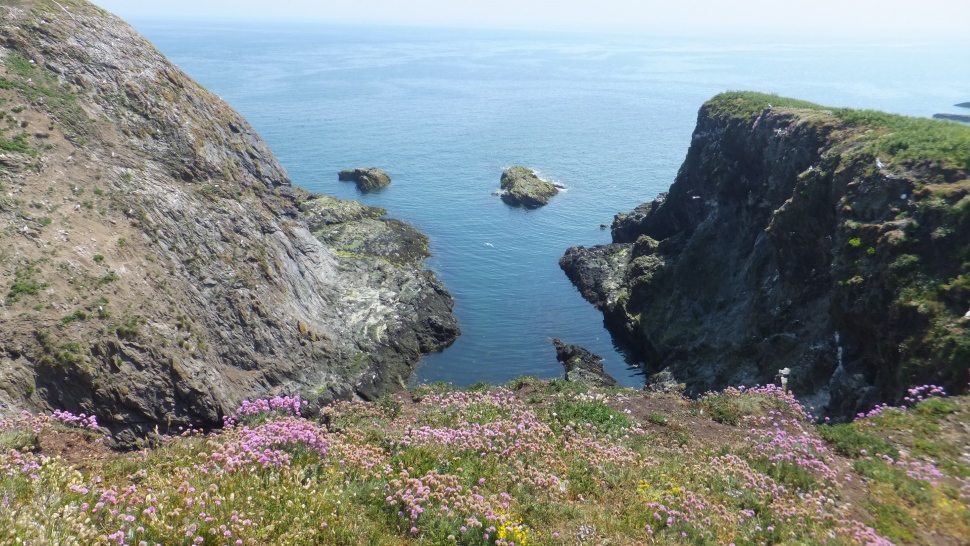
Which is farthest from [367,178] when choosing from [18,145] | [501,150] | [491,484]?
Answer: [491,484]

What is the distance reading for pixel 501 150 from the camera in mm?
100188

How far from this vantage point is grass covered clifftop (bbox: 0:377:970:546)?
8.53 m

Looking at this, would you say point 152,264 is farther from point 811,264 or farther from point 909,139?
point 909,139

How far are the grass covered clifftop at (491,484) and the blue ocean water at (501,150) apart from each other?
2309cm

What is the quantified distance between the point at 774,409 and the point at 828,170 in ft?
56.5

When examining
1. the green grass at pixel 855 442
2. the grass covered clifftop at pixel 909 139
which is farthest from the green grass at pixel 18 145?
the grass covered clifftop at pixel 909 139

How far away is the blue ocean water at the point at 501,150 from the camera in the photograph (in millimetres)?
45594

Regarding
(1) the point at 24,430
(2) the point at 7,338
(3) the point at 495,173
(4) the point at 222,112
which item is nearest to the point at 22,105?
(4) the point at 222,112

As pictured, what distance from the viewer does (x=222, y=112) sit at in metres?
43.6

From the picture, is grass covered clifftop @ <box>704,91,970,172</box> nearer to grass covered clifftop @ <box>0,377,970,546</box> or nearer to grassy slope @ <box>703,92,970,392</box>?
grassy slope @ <box>703,92,970,392</box>

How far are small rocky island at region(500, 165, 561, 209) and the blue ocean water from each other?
1.91 m

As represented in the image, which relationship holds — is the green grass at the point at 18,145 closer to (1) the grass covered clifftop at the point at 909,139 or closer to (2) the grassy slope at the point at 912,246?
(2) the grassy slope at the point at 912,246

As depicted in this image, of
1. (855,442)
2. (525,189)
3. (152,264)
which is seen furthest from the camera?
(525,189)

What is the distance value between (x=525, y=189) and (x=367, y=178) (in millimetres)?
21424
